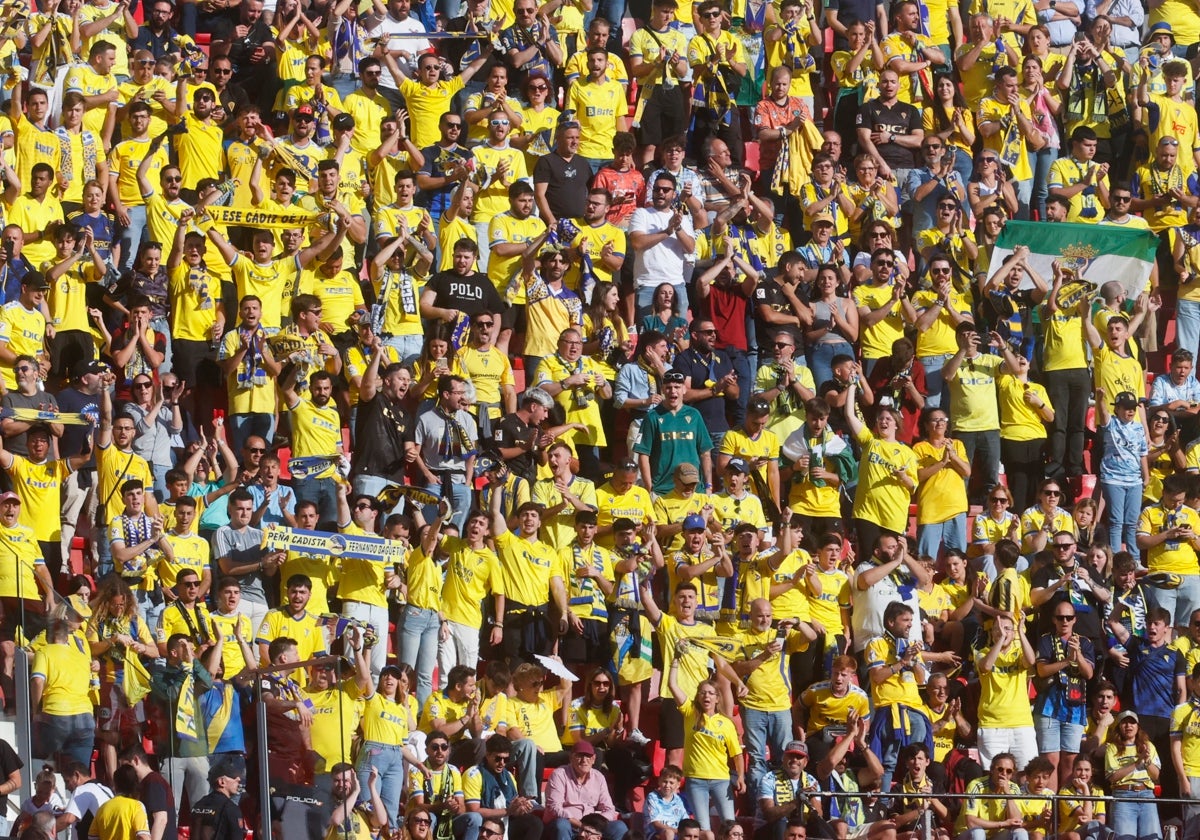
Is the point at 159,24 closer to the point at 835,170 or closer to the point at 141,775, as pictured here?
the point at 835,170

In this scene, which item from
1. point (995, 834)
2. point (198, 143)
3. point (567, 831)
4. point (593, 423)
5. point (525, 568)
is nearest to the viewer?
point (567, 831)

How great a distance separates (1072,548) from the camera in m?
18.8

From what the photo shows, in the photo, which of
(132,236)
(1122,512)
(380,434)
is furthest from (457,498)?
(1122,512)

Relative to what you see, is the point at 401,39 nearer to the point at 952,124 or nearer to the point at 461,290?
the point at 461,290

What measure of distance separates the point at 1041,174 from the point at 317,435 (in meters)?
7.06

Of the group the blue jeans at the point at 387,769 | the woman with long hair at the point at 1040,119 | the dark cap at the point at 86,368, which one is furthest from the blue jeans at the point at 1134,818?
the dark cap at the point at 86,368

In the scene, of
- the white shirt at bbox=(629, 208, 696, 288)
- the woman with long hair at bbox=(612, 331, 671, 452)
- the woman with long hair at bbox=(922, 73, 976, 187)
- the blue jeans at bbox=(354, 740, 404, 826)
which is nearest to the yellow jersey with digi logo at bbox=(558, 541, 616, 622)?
the woman with long hair at bbox=(612, 331, 671, 452)

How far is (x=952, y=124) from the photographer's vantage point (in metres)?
21.7

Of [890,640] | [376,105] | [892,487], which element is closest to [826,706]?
[890,640]

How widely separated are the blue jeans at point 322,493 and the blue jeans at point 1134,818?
18.0ft

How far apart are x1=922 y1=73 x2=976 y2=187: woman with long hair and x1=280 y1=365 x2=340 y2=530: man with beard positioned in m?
5.87

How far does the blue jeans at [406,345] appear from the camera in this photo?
18906 mm

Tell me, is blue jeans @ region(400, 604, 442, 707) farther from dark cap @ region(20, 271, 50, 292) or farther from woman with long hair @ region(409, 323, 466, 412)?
dark cap @ region(20, 271, 50, 292)

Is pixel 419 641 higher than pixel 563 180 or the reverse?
the reverse
